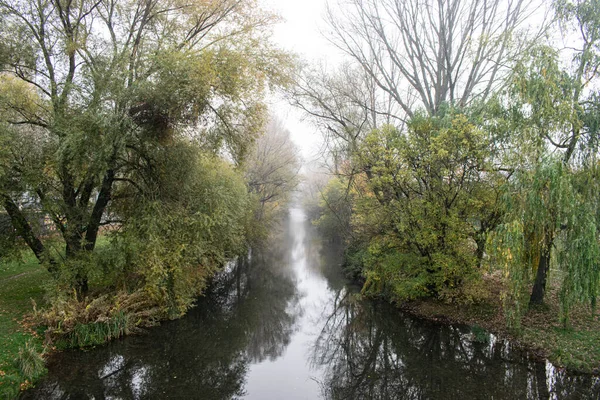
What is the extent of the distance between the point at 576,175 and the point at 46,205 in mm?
14196

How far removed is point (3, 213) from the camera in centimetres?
1152

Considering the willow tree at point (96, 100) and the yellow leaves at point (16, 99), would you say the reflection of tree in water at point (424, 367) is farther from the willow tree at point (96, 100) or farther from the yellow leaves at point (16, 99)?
the yellow leaves at point (16, 99)

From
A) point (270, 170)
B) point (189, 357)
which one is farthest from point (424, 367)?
point (270, 170)

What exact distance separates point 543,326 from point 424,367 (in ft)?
13.0

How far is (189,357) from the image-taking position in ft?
31.7

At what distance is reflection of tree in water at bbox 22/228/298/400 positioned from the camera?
7.91 m

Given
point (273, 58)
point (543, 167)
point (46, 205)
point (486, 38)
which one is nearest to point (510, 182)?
point (543, 167)

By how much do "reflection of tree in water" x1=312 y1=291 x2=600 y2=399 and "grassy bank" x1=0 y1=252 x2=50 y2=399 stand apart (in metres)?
6.64

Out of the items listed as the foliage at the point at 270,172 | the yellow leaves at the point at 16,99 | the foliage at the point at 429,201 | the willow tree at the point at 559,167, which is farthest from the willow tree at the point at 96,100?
the foliage at the point at 270,172

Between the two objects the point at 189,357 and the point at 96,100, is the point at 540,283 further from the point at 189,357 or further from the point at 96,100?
the point at 96,100

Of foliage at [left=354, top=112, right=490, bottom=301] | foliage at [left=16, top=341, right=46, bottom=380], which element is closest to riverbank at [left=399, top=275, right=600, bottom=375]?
foliage at [left=354, top=112, right=490, bottom=301]

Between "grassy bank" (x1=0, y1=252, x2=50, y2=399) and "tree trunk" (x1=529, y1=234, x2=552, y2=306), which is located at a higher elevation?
"tree trunk" (x1=529, y1=234, x2=552, y2=306)

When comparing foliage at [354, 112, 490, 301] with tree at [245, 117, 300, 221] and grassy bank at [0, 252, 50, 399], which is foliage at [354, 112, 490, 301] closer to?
grassy bank at [0, 252, 50, 399]

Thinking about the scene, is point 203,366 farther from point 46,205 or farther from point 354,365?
point 46,205
